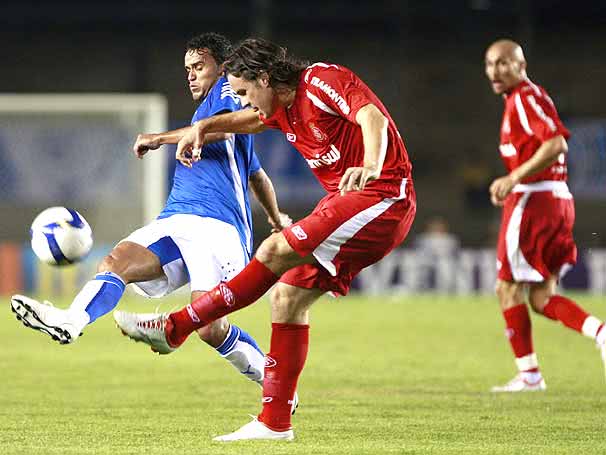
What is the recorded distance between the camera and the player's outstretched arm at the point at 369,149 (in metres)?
4.92

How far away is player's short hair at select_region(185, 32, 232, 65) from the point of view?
6.71 m

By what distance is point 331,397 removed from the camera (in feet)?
24.8

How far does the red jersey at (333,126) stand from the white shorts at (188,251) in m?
1.00

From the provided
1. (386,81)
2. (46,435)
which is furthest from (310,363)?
(386,81)

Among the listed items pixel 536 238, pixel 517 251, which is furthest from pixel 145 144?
pixel 536 238

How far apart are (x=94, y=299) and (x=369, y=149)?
1.62 meters

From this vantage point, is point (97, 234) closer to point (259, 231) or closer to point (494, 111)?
point (259, 231)

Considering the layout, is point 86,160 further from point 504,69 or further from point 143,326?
point 143,326

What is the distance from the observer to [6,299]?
1842 centimetres

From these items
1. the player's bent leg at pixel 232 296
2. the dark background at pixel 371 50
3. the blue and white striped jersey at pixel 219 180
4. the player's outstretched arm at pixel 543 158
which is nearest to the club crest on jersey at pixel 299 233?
the player's bent leg at pixel 232 296

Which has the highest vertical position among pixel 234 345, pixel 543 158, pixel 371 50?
pixel 371 50

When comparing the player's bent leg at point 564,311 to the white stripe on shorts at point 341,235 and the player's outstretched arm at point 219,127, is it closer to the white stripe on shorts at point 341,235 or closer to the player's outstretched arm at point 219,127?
the white stripe on shorts at point 341,235

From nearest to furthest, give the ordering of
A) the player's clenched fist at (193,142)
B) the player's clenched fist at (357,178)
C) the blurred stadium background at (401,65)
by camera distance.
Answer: the player's clenched fist at (357,178), the player's clenched fist at (193,142), the blurred stadium background at (401,65)

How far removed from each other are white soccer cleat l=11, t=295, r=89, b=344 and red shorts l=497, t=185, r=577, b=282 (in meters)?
3.56
